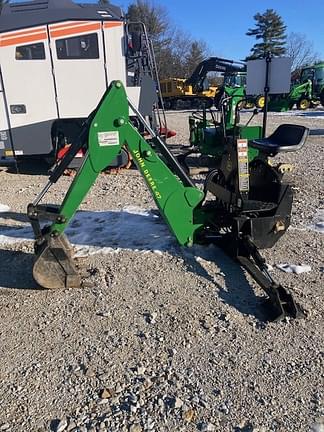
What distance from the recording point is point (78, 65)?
26.7 feet

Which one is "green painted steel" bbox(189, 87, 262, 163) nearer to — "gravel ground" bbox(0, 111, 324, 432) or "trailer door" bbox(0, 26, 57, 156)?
"trailer door" bbox(0, 26, 57, 156)

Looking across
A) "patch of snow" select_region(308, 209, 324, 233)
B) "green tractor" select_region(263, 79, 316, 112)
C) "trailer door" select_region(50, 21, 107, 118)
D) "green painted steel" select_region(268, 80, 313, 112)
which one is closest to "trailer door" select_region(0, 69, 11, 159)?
"trailer door" select_region(50, 21, 107, 118)

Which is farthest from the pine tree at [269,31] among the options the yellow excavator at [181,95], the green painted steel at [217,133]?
the green painted steel at [217,133]

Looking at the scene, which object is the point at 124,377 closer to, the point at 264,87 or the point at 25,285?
the point at 25,285

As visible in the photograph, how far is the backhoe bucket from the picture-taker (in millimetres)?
3659

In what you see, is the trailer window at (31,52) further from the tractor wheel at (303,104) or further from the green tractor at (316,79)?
the green tractor at (316,79)

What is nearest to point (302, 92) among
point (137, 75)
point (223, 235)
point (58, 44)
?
point (137, 75)

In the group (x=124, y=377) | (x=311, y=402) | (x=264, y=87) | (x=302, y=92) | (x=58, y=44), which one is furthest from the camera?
(x=302, y=92)

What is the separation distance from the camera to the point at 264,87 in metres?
7.52

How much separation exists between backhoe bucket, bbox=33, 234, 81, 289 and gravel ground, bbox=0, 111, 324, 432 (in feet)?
0.34

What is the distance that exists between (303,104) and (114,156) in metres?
24.0

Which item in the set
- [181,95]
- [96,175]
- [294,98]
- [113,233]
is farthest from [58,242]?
[181,95]

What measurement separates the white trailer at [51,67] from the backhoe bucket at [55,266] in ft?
16.7

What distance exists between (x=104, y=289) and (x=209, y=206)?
140 centimetres
